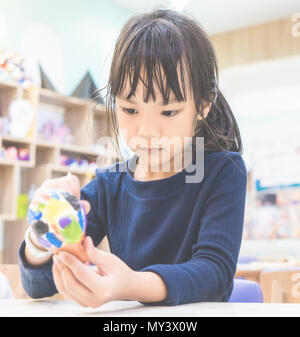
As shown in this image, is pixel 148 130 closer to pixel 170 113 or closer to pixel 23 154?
pixel 170 113

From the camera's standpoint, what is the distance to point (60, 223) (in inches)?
15.5

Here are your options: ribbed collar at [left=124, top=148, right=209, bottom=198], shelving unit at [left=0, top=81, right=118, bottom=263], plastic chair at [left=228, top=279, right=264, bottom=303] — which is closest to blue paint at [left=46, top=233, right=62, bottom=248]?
ribbed collar at [left=124, top=148, right=209, bottom=198]

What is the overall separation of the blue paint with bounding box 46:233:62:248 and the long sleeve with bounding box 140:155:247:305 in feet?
0.41

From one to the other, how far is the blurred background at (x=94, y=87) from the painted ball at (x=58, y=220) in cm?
240

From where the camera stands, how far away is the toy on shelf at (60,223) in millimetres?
395

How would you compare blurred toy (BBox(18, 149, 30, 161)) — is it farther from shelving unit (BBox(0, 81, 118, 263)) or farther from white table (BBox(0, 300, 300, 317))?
white table (BBox(0, 300, 300, 317))

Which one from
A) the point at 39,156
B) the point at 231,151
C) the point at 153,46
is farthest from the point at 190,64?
the point at 39,156

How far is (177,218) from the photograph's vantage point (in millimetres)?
694

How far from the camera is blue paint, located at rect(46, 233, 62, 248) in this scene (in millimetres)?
398

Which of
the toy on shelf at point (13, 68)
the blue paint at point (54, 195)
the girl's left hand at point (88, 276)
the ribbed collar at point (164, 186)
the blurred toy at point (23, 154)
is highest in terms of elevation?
the toy on shelf at point (13, 68)

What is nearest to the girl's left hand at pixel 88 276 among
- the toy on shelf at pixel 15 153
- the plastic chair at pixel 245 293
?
the plastic chair at pixel 245 293

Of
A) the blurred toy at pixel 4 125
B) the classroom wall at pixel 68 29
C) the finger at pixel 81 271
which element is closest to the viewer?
the finger at pixel 81 271

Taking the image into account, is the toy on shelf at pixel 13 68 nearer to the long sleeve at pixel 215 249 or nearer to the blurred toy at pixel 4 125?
the blurred toy at pixel 4 125

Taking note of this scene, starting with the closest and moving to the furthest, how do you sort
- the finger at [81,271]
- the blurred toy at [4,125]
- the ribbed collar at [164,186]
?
1. the finger at [81,271]
2. the ribbed collar at [164,186]
3. the blurred toy at [4,125]
